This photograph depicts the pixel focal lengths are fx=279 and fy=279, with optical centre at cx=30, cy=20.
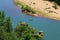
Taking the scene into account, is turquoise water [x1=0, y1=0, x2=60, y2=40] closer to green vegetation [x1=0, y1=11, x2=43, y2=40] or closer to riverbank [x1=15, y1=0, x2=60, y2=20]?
riverbank [x1=15, y1=0, x2=60, y2=20]

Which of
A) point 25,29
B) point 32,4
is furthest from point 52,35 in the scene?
point 32,4

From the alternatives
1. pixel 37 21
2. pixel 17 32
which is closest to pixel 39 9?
pixel 37 21

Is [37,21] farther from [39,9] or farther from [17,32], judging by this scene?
[17,32]

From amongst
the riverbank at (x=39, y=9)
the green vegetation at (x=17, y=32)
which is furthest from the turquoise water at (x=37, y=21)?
the green vegetation at (x=17, y=32)

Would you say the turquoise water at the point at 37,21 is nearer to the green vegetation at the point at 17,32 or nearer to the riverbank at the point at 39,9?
the riverbank at the point at 39,9

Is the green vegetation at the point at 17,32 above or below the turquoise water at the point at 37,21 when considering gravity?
above

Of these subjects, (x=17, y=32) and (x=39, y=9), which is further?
(x=39, y=9)

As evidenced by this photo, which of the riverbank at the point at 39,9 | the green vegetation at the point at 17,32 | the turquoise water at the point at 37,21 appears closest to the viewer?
the green vegetation at the point at 17,32
